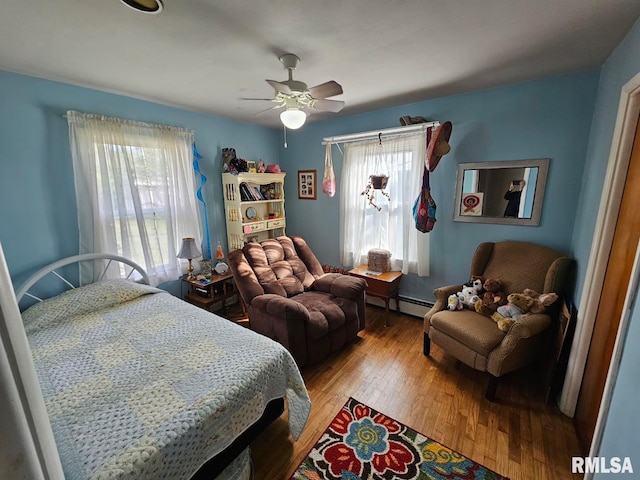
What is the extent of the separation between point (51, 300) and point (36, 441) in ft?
7.31

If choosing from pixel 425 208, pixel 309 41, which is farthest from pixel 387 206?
pixel 309 41

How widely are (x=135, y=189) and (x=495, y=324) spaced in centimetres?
326

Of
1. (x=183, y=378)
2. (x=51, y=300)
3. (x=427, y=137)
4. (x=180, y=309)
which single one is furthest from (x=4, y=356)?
(x=427, y=137)

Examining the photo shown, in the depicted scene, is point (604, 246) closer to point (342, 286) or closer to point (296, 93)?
point (342, 286)

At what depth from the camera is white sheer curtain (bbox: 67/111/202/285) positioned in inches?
88.3

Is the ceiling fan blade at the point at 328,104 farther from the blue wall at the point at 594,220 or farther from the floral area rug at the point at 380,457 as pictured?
the floral area rug at the point at 380,457

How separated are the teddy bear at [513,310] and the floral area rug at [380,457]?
0.94 m

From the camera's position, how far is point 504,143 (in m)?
2.43

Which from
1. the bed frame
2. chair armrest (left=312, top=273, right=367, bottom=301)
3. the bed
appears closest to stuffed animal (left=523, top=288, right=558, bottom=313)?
chair armrest (left=312, top=273, right=367, bottom=301)

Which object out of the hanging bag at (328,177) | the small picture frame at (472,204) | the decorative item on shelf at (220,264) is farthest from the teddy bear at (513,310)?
the decorative item on shelf at (220,264)

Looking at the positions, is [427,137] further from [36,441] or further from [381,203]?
[36,441]

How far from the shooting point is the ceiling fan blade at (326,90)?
1.68m

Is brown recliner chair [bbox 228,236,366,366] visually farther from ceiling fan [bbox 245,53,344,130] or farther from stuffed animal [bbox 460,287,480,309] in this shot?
ceiling fan [bbox 245,53,344,130]

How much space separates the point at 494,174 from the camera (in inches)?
98.2
